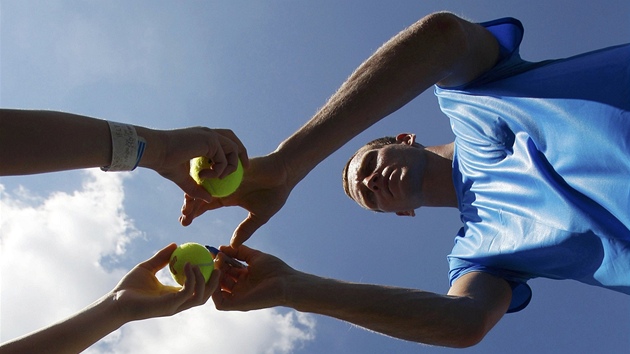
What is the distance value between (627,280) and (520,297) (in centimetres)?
98

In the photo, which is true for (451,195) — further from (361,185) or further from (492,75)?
(492,75)

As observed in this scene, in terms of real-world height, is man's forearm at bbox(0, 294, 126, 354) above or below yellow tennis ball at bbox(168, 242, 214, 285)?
below

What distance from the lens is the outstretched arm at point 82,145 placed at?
246 cm

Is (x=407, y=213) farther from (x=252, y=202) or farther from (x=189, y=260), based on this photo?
(x=189, y=260)

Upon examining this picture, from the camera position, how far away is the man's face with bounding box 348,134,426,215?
15.5ft

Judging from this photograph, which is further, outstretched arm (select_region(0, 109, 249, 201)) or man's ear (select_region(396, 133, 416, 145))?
man's ear (select_region(396, 133, 416, 145))

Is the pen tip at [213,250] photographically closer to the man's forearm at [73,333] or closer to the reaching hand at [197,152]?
the reaching hand at [197,152]

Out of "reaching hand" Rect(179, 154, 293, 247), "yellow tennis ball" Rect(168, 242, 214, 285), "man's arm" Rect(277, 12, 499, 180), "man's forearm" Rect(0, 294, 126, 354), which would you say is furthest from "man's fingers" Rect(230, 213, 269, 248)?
"man's forearm" Rect(0, 294, 126, 354)

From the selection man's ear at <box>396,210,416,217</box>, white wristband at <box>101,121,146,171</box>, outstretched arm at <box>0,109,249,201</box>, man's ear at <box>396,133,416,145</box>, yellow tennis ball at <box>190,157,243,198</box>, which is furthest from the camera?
man's ear at <box>396,210,416,217</box>

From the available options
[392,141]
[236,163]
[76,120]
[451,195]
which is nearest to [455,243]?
[451,195]

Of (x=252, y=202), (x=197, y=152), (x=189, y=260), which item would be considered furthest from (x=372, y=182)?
(x=197, y=152)

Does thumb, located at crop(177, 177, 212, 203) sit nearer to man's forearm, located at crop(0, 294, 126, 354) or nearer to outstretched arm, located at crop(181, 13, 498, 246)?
outstretched arm, located at crop(181, 13, 498, 246)

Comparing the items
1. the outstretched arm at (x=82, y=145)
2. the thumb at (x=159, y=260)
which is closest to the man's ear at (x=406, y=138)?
the outstretched arm at (x=82, y=145)

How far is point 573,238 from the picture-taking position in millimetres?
3064
